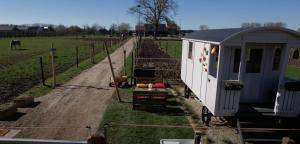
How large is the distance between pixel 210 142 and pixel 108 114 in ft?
13.9

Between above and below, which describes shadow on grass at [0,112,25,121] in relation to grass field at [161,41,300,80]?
below

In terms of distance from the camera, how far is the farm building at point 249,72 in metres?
7.56

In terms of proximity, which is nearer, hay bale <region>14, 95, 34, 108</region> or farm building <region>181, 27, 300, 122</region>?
farm building <region>181, 27, 300, 122</region>

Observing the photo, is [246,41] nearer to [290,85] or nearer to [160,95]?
[290,85]

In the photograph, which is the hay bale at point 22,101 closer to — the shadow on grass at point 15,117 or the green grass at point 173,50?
the shadow on grass at point 15,117

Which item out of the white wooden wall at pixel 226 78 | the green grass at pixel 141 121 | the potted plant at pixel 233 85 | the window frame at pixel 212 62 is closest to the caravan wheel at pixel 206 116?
the white wooden wall at pixel 226 78

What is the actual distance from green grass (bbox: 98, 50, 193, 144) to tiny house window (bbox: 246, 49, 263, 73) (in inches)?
119

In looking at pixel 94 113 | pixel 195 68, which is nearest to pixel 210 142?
pixel 195 68

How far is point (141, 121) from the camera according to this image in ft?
29.8

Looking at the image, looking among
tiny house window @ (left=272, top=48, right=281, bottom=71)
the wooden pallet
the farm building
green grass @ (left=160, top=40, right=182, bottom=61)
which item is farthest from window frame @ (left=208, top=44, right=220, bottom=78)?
green grass @ (left=160, top=40, right=182, bottom=61)

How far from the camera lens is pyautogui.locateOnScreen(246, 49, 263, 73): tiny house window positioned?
27.7ft

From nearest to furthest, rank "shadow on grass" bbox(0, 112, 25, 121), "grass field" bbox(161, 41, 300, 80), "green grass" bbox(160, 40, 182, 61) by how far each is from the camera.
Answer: "shadow on grass" bbox(0, 112, 25, 121), "grass field" bbox(161, 41, 300, 80), "green grass" bbox(160, 40, 182, 61)

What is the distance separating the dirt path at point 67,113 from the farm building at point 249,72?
4.38 meters

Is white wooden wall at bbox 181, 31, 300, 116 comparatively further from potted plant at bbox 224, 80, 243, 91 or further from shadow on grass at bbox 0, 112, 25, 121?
shadow on grass at bbox 0, 112, 25, 121
